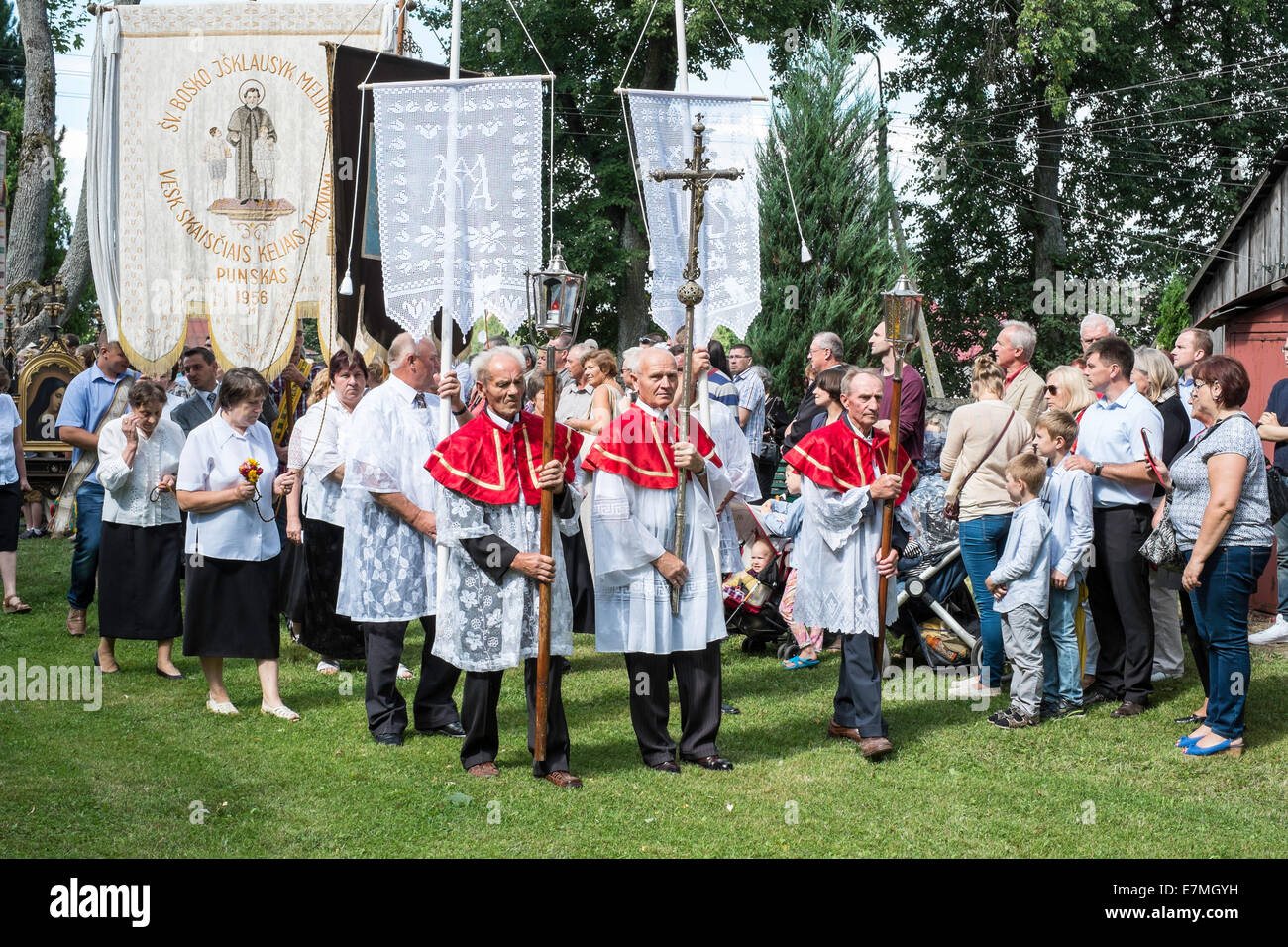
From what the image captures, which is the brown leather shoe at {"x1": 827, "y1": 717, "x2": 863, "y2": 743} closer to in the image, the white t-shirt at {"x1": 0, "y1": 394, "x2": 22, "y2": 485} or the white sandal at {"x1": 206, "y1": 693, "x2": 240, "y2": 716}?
the white sandal at {"x1": 206, "y1": 693, "x2": 240, "y2": 716}

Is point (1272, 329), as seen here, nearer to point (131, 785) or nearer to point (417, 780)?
point (417, 780)

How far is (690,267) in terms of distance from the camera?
660cm

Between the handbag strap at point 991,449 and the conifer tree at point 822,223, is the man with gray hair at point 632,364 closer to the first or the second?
the handbag strap at point 991,449

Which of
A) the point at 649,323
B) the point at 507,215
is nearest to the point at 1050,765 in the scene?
the point at 507,215

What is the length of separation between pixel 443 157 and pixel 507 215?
17.7 inches

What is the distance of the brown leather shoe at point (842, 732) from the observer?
7.02 m

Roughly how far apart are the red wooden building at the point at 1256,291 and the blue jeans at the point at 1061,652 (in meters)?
3.57

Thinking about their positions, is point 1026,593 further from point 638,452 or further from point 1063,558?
point 638,452

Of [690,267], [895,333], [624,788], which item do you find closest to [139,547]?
[624,788]

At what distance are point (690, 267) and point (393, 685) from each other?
2.69 meters

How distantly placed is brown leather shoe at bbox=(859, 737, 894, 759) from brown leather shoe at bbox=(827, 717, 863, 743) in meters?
0.36

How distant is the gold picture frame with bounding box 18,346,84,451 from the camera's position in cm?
1504

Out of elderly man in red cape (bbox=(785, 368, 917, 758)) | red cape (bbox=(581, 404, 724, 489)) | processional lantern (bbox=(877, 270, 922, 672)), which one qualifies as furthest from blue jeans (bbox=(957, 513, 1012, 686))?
red cape (bbox=(581, 404, 724, 489))
